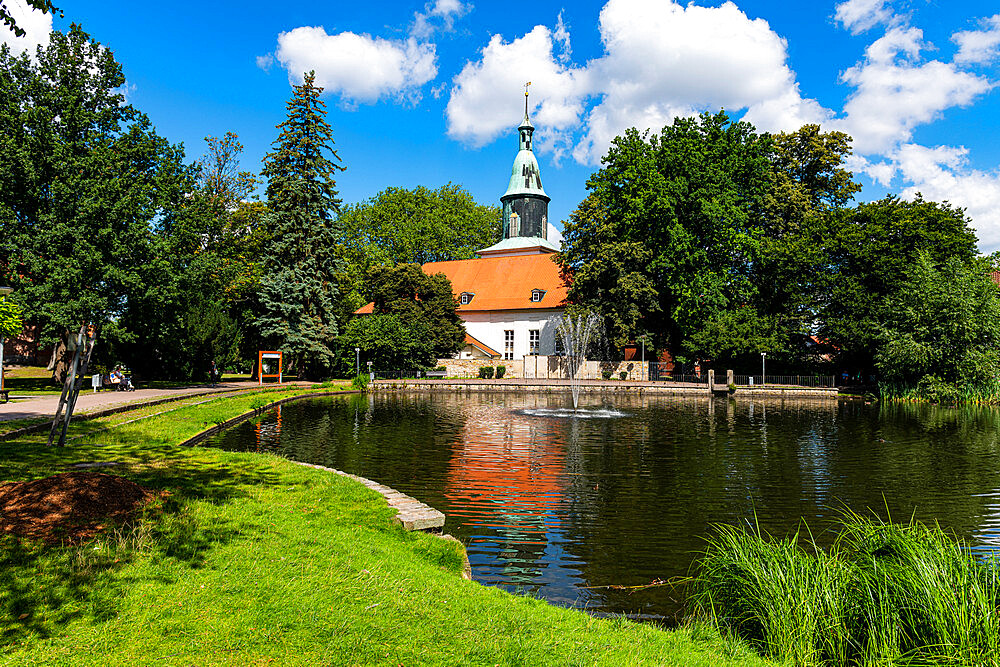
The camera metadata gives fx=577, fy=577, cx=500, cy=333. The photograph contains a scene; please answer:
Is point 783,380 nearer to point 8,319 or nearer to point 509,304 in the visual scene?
point 509,304

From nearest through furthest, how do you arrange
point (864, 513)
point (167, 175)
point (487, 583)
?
point (487, 583), point (864, 513), point (167, 175)

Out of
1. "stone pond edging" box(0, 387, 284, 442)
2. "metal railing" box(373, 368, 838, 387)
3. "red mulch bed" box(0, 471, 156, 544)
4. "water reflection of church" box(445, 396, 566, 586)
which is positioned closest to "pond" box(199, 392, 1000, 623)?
"water reflection of church" box(445, 396, 566, 586)

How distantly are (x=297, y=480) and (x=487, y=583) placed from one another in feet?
12.9

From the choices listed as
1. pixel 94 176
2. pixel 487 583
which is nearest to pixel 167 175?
pixel 94 176

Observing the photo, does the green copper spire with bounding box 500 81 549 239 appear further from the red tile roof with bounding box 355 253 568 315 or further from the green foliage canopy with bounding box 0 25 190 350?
the green foliage canopy with bounding box 0 25 190 350

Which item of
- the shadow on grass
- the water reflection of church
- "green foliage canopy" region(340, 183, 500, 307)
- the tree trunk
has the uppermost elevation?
"green foliage canopy" region(340, 183, 500, 307)

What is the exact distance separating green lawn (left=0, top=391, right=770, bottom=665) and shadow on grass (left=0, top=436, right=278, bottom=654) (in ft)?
0.05

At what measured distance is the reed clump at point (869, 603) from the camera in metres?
4.64

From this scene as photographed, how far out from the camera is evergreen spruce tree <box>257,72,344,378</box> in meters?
39.0

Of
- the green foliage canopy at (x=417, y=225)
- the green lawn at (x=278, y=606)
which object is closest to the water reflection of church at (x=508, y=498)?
the green lawn at (x=278, y=606)

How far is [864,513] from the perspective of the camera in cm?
966

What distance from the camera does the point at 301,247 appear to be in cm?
4000

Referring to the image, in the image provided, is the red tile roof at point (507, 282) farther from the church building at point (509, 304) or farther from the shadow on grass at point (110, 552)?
the shadow on grass at point (110, 552)

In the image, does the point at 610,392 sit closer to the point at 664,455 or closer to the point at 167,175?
the point at 664,455
